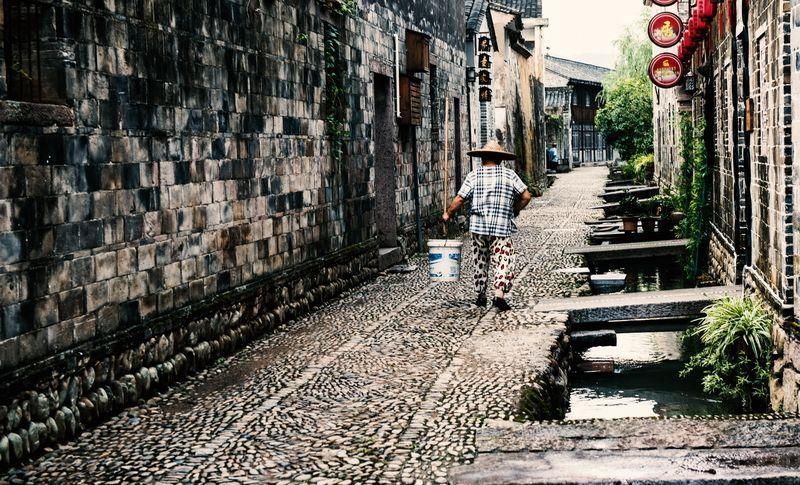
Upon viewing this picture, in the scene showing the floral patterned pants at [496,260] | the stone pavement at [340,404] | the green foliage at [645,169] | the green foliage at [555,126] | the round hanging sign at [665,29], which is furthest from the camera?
the green foliage at [555,126]

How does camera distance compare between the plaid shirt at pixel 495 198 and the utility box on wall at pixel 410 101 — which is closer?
the plaid shirt at pixel 495 198

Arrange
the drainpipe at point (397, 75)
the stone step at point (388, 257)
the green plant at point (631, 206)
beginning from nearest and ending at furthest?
the stone step at point (388, 257) < the drainpipe at point (397, 75) < the green plant at point (631, 206)

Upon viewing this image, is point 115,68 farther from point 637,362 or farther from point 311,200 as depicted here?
point 637,362

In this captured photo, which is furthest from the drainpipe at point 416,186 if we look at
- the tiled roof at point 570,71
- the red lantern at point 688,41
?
the tiled roof at point 570,71

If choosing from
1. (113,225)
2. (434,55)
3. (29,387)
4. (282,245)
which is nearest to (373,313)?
(282,245)

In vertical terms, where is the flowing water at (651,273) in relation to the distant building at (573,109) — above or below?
below

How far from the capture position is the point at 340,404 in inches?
292

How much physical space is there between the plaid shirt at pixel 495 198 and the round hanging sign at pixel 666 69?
8.13 metres

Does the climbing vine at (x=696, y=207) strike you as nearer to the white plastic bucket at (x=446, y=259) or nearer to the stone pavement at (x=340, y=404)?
the stone pavement at (x=340, y=404)

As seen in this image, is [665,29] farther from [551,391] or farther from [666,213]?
[551,391]

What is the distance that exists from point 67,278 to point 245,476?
6.10 ft

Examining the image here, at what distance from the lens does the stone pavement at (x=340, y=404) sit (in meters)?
5.98

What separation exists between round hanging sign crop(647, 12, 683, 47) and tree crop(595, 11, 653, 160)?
2444 cm

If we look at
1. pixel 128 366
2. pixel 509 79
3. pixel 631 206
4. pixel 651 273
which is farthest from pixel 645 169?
pixel 128 366
